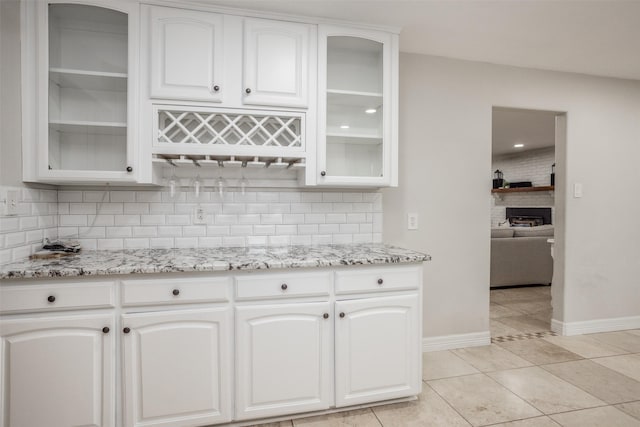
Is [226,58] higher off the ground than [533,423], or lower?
higher

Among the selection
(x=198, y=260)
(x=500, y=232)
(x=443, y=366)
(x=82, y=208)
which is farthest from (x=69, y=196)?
(x=500, y=232)

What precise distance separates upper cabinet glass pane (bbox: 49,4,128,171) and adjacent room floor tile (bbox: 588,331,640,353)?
3.94 meters

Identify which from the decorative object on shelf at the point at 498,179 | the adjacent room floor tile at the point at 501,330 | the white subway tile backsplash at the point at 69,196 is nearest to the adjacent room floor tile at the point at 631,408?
the adjacent room floor tile at the point at 501,330

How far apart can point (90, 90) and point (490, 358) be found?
321 cm

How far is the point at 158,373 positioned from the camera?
1.69 meters

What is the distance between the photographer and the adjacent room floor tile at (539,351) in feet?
8.73

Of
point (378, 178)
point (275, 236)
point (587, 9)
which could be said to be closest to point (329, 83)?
point (378, 178)

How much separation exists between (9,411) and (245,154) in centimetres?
160

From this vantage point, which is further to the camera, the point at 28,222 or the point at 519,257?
the point at 519,257

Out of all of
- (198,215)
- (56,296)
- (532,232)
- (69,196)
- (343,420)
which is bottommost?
(343,420)

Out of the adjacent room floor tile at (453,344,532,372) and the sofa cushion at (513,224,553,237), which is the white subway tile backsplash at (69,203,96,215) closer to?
the adjacent room floor tile at (453,344,532,372)

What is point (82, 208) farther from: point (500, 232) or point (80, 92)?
point (500, 232)

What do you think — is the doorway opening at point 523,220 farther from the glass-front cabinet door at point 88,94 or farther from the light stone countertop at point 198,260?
the glass-front cabinet door at point 88,94

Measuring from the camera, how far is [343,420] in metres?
1.90
